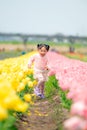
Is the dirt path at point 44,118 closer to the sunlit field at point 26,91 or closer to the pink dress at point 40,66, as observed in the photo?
the sunlit field at point 26,91

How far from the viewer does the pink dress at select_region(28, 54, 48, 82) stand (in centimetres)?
908

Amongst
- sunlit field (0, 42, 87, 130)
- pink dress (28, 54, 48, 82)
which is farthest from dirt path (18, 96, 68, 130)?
pink dress (28, 54, 48, 82)

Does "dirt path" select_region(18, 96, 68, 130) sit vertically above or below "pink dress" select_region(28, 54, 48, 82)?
below

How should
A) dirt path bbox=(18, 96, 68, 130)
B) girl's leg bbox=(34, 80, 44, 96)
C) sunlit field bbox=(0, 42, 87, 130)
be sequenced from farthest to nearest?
girl's leg bbox=(34, 80, 44, 96), dirt path bbox=(18, 96, 68, 130), sunlit field bbox=(0, 42, 87, 130)

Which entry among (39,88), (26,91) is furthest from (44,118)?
(39,88)

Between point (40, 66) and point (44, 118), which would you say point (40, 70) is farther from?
point (44, 118)

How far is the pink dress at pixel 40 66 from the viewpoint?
9.08m

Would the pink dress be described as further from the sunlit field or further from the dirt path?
the dirt path

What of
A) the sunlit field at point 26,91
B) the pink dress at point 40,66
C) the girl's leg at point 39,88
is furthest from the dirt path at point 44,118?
the pink dress at point 40,66

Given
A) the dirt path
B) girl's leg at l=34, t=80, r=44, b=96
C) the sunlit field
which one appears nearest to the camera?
the sunlit field

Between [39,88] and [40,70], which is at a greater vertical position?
[40,70]

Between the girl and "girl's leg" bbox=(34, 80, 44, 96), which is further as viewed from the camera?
"girl's leg" bbox=(34, 80, 44, 96)

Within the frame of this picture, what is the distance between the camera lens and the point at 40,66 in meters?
9.23

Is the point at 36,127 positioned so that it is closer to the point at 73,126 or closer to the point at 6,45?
the point at 73,126
